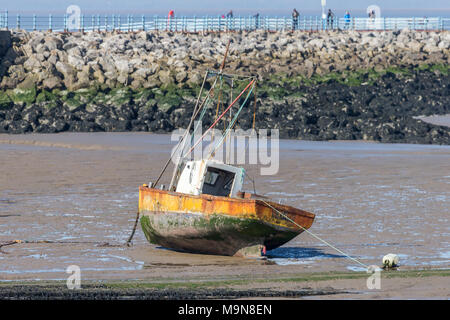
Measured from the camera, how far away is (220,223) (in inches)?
603

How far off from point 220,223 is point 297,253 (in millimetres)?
1621

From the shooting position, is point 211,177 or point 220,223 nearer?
point 220,223

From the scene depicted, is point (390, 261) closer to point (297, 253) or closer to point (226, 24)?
point (297, 253)

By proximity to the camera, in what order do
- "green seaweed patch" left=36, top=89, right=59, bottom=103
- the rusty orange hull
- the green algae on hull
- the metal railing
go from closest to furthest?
the rusty orange hull < the green algae on hull < "green seaweed patch" left=36, top=89, right=59, bottom=103 < the metal railing

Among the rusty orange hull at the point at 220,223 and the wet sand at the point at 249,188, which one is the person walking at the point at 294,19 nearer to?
the wet sand at the point at 249,188

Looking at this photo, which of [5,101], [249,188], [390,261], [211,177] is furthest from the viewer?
[5,101]

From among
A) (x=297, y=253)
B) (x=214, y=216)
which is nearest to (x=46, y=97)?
(x=297, y=253)

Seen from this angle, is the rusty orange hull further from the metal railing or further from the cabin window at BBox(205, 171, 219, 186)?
the metal railing

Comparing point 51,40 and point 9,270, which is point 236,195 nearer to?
point 9,270

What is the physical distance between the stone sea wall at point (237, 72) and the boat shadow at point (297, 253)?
19.2 m

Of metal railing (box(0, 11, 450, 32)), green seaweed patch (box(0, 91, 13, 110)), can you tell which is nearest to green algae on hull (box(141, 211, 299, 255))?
green seaweed patch (box(0, 91, 13, 110))

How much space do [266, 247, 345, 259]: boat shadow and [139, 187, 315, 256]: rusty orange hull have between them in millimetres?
241

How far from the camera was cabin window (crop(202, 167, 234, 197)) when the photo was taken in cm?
1633

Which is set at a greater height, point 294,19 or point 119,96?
point 294,19
